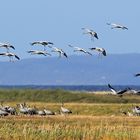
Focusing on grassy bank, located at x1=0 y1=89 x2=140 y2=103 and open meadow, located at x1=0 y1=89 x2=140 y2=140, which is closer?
open meadow, located at x1=0 y1=89 x2=140 y2=140

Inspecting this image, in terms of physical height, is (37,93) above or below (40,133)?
above

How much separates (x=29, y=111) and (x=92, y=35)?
43.9ft

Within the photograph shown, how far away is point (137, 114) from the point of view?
192ft

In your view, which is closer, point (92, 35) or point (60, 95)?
point (92, 35)

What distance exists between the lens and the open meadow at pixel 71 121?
3911 centimetres

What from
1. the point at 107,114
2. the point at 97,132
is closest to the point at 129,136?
the point at 97,132

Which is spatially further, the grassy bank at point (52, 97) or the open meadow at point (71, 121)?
the grassy bank at point (52, 97)

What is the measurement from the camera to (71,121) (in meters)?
51.9

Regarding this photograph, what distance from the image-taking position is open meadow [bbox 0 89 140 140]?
39106 mm

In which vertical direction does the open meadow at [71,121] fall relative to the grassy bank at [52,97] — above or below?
below

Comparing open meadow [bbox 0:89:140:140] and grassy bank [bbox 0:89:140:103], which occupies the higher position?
grassy bank [bbox 0:89:140:103]

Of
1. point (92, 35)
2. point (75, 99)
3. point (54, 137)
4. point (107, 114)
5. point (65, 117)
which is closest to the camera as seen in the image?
point (54, 137)

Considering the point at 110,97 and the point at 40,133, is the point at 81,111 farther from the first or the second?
the point at 40,133

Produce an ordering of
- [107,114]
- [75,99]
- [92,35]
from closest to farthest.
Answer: [92,35] → [107,114] → [75,99]
